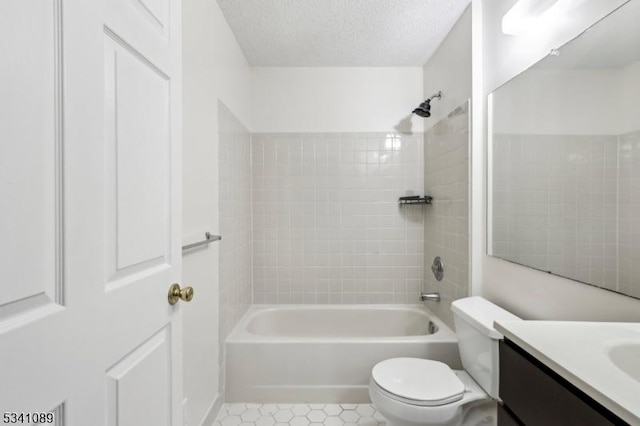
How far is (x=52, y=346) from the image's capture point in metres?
0.48

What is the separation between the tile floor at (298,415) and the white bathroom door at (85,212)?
1.09 m

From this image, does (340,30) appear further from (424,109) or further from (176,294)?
(176,294)

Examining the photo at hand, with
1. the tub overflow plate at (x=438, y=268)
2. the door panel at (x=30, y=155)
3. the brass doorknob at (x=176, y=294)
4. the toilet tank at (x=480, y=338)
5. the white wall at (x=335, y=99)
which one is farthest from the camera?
the white wall at (x=335, y=99)

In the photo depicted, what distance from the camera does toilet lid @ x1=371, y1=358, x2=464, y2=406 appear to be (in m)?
1.33

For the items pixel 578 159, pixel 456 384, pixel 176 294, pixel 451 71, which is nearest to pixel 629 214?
pixel 578 159

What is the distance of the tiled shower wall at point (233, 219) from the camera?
183 cm

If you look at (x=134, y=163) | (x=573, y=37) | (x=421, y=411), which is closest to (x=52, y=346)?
(x=134, y=163)

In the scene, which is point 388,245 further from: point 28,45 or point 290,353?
point 28,45

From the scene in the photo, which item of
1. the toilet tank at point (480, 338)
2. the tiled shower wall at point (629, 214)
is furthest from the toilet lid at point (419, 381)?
the tiled shower wall at point (629, 214)

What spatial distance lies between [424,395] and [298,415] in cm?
85

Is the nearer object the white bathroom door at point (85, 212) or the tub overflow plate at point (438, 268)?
the white bathroom door at point (85, 212)

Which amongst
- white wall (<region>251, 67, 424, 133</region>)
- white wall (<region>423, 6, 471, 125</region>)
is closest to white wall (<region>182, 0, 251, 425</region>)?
white wall (<region>251, 67, 424, 133</region>)

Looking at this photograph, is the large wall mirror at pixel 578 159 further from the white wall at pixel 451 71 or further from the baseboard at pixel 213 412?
the baseboard at pixel 213 412

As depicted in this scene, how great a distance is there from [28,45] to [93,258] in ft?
1.18
